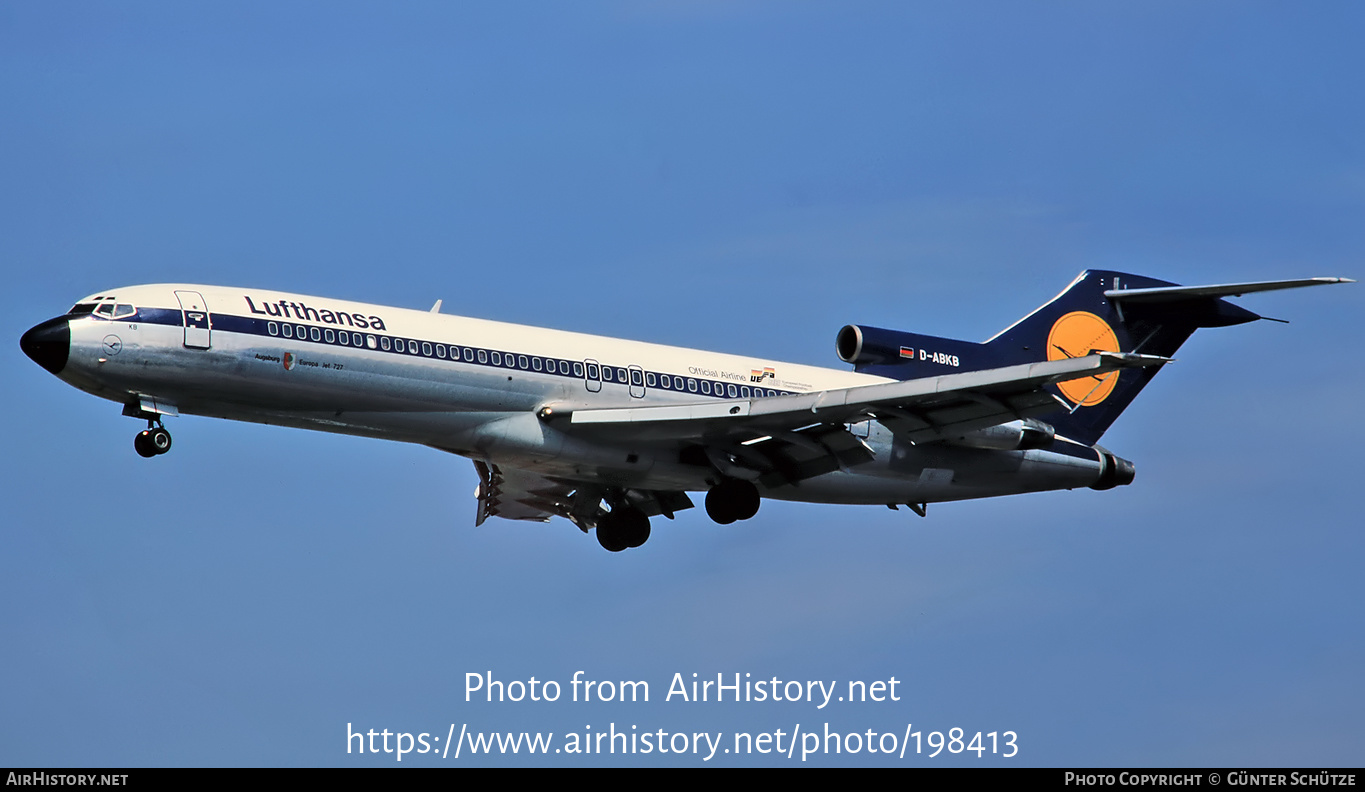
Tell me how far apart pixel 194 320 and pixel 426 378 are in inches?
148

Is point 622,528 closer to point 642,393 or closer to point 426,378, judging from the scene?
point 642,393

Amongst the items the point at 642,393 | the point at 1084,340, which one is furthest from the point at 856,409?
the point at 1084,340

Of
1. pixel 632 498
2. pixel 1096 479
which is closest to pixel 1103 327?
pixel 1096 479

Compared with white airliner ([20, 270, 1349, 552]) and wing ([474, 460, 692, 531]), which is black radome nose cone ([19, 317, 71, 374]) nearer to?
white airliner ([20, 270, 1349, 552])

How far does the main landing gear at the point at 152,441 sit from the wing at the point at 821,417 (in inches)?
242

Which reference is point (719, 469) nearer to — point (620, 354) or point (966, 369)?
point (620, 354)

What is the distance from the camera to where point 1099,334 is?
37500 millimetres

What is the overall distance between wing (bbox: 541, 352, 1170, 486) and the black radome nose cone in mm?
7710

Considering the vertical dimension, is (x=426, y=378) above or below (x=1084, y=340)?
below

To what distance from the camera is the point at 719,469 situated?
3288 centimetres

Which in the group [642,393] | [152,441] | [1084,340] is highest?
[1084,340]

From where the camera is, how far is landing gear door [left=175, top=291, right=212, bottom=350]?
28.6 metres
